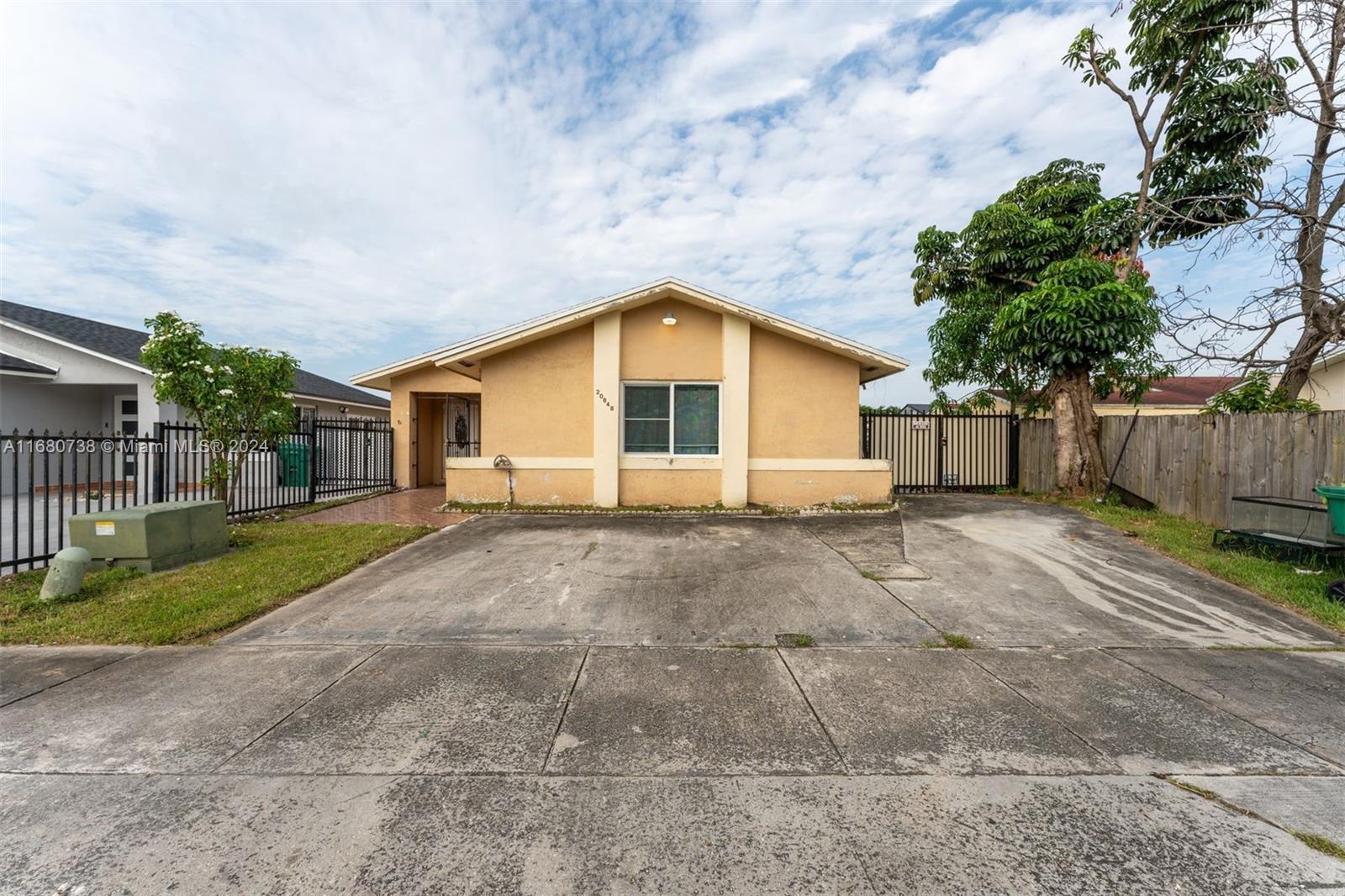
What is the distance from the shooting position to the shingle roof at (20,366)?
41.7 ft

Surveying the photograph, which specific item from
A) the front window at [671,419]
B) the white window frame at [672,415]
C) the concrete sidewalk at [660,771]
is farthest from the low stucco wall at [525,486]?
the concrete sidewalk at [660,771]

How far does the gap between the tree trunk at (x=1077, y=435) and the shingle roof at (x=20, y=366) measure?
23.3 metres

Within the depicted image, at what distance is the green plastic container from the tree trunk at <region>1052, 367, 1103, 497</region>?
5892 mm

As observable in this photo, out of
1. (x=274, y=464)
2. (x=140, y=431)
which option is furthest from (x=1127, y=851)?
(x=140, y=431)

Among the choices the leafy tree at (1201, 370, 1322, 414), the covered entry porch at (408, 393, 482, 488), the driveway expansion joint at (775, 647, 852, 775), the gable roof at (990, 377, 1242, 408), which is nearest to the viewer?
the driveway expansion joint at (775, 647, 852, 775)

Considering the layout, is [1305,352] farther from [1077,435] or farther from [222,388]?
[222,388]

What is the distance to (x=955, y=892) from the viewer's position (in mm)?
2123

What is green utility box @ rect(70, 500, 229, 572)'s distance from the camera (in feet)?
20.4

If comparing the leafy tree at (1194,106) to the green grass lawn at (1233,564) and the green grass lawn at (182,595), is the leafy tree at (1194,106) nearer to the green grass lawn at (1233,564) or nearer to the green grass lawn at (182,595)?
the green grass lawn at (1233,564)

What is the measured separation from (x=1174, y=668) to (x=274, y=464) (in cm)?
1468

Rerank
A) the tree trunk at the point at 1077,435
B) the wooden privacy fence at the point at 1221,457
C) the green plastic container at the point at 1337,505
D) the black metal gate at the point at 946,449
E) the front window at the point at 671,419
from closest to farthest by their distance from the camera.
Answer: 1. the green plastic container at the point at 1337,505
2. the wooden privacy fence at the point at 1221,457
3. the front window at the point at 671,419
4. the tree trunk at the point at 1077,435
5. the black metal gate at the point at 946,449

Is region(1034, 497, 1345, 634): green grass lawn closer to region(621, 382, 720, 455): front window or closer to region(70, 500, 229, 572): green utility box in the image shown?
region(621, 382, 720, 455): front window

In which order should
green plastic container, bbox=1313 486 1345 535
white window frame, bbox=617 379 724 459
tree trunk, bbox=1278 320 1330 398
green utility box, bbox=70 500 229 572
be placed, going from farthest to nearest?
1. white window frame, bbox=617 379 724 459
2. tree trunk, bbox=1278 320 1330 398
3. green utility box, bbox=70 500 229 572
4. green plastic container, bbox=1313 486 1345 535

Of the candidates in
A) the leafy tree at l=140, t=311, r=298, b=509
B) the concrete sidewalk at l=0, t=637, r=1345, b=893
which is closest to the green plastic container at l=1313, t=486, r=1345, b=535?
the concrete sidewalk at l=0, t=637, r=1345, b=893
